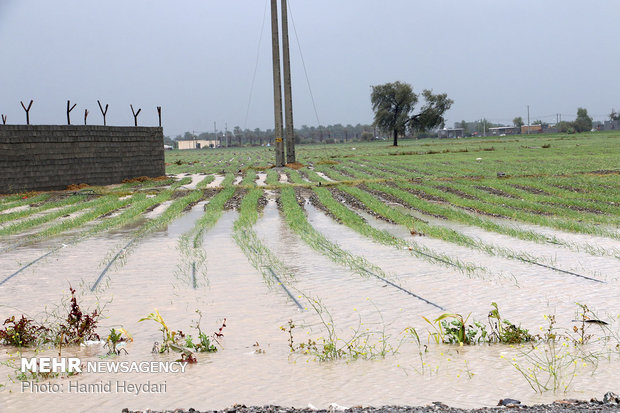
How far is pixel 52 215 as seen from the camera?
18297 millimetres

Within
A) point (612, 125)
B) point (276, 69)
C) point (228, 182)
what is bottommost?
point (228, 182)

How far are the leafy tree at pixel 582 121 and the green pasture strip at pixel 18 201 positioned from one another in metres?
122

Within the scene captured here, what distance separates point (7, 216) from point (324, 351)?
47.7ft

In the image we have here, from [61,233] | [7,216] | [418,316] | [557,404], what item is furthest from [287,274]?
[7,216]

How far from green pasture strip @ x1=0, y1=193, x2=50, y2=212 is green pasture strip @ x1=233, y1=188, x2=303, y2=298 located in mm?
7508

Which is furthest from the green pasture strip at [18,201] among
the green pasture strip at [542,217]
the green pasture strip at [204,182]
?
the green pasture strip at [542,217]

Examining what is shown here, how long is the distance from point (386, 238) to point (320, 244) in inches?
52.8

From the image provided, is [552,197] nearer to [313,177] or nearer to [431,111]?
[313,177]

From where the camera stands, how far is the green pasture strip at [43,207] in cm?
1792

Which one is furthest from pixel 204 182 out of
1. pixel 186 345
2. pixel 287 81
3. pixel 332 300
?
pixel 186 345

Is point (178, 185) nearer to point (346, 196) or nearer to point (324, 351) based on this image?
point (346, 196)

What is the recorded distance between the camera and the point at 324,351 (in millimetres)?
6137

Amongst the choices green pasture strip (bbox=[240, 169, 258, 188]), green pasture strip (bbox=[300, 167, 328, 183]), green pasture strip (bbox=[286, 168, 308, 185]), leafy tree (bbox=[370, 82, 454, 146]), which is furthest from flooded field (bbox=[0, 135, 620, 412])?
leafy tree (bbox=[370, 82, 454, 146])

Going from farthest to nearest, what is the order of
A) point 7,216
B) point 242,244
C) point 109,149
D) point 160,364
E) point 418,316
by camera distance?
point 109,149 < point 7,216 < point 242,244 < point 418,316 < point 160,364
